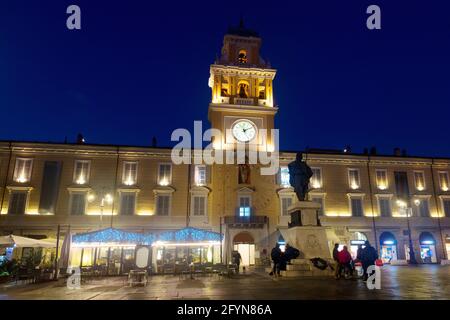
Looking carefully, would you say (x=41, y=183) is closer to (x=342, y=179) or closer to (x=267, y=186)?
(x=267, y=186)

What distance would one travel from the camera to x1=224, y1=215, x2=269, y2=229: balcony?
32750mm

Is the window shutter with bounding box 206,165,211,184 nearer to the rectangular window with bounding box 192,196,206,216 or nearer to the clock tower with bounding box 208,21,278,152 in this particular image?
the rectangular window with bounding box 192,196,206,216

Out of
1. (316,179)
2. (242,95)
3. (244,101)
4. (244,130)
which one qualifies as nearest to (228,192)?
(244,130)

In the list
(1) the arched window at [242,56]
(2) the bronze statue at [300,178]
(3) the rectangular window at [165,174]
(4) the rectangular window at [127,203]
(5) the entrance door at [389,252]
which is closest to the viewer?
(2) the bronze statue at [300,178]

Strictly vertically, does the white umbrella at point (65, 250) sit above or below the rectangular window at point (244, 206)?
below

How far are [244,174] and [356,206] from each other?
39.2 feet

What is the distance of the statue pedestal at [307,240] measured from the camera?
48.6 feet

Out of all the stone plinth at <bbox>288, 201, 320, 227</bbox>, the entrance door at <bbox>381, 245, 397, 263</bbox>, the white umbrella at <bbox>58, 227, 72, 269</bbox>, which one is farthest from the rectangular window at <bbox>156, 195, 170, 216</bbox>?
the entrance door at <bbox>381, 245, 397, 263</bbox>

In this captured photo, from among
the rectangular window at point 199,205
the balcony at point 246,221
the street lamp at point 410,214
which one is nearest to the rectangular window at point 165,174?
the rectangular window at point 199,205

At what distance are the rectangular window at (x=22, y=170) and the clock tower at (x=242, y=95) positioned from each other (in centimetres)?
1711

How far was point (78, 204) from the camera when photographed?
3225cm

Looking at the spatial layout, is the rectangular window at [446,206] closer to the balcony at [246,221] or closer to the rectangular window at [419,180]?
the rectangular window at [419,180]
